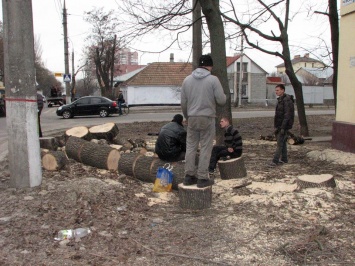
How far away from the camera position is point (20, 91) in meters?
5.41

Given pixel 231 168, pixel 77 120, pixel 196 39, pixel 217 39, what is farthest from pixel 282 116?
pixel 77 120

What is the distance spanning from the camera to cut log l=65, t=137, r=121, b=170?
7.41 m

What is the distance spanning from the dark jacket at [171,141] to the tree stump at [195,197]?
1527 millimetres

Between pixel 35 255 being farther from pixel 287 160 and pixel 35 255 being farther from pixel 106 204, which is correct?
pixel 287 160

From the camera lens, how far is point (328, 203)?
16.9 ft

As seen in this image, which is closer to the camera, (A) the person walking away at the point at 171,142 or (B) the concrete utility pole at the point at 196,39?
(A) the person walking away at the point at 171,142

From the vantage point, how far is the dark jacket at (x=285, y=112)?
7.62 metres

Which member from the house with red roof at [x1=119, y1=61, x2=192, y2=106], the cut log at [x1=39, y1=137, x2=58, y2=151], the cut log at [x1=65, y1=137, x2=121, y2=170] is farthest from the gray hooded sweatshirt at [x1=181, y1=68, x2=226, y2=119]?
the house with red roof at [x1=119, y1=61, x2=192, y2=106]

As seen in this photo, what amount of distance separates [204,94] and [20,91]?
2552 mm

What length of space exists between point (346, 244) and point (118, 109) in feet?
76.7

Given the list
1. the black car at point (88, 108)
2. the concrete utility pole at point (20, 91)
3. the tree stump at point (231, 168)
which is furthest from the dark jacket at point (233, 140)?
the black car at point (88, 108)

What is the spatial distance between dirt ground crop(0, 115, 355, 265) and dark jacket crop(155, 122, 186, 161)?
707mm

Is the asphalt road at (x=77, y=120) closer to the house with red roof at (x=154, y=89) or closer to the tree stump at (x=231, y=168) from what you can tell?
the tree stump at (x=231, y=168)

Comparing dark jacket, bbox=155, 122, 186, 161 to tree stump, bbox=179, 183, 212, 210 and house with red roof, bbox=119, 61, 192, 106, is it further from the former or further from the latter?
house with red roof, bbox=119, 61, 192, 106
